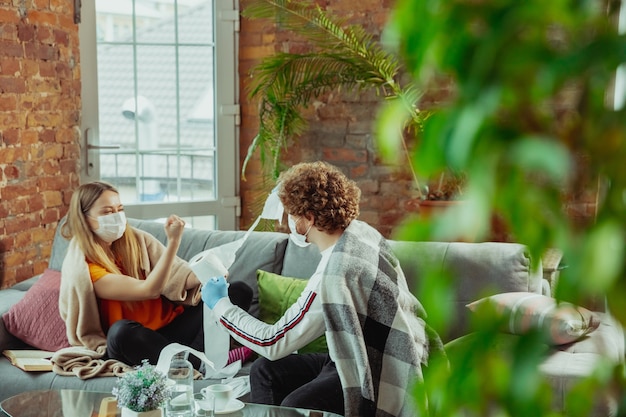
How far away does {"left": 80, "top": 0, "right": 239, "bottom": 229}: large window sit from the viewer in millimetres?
4668

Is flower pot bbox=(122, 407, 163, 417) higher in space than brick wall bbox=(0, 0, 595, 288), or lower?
lower

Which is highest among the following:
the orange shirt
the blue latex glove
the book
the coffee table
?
the blue latex glove

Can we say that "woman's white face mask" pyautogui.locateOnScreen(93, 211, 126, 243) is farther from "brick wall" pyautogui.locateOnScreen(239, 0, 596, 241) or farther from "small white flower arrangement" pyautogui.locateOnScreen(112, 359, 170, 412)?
"brick wall" pyautogui.locateOnScreen(239, 0, 596, 241)

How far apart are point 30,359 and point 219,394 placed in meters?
1.07

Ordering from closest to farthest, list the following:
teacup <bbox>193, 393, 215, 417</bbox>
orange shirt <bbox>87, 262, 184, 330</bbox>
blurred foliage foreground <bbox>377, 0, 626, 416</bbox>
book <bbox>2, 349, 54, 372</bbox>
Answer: blurred foliage foreground <bbox>377, 0, 626, 416</bbox>
teacup <bbox>193, 393, 215, 417</bbox>
book <bbox>2, 349, 54, 372</bbox>
orange shirt <bbox>87, 262, 184, 330</bbox>

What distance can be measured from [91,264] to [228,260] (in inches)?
20.5

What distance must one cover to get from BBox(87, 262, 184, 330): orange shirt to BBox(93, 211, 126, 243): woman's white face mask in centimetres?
13

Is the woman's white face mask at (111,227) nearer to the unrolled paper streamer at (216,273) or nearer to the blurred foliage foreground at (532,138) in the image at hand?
the unrolled paper streamer at (216,273)

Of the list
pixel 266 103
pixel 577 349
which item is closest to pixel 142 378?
pixel 577 349

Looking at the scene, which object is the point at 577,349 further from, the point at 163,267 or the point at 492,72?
the point at 492,72

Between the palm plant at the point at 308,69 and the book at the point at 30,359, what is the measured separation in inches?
69.9

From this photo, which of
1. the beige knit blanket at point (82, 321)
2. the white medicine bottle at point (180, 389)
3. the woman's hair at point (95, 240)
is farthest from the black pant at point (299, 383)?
the woman's hair at point (95, 240)

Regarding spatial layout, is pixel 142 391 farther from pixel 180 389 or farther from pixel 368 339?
pixel 368 339

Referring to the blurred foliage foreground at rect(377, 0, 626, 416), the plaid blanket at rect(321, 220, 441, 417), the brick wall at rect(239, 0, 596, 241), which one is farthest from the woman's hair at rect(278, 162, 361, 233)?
the blurred foliage foreground at rect(377, 0, 626, 416)
